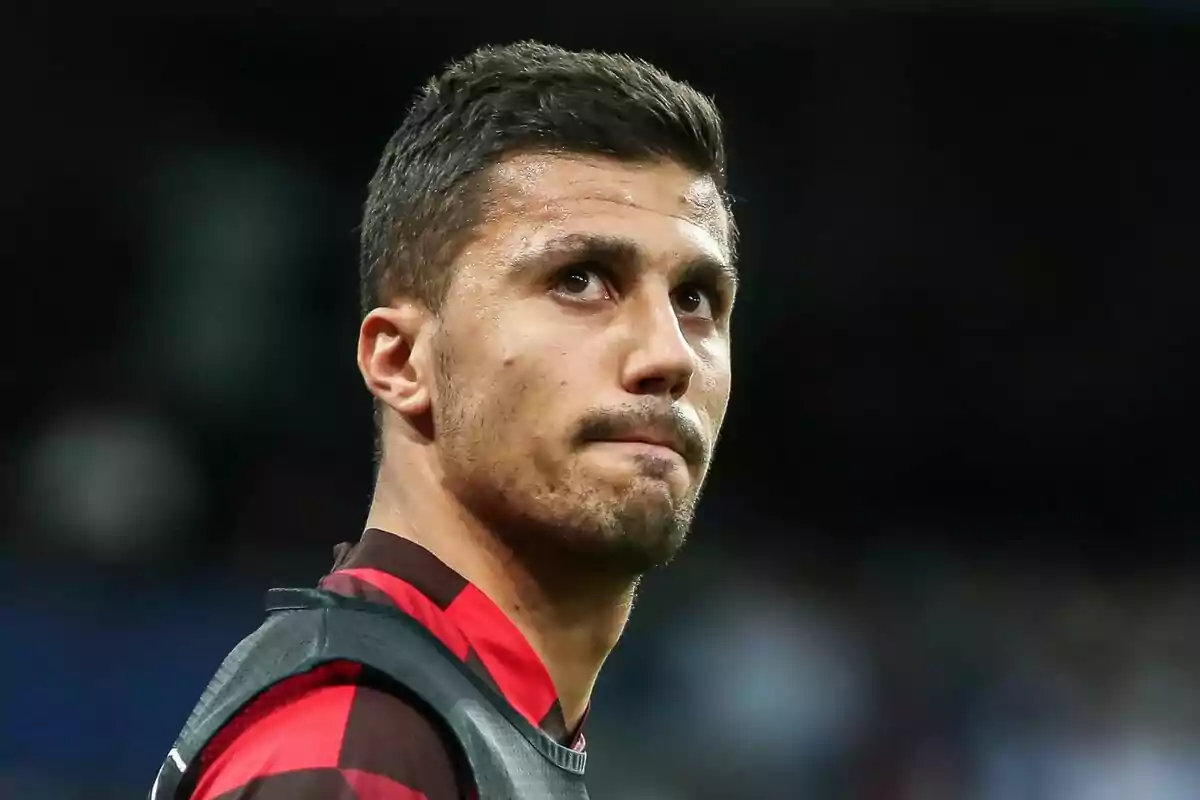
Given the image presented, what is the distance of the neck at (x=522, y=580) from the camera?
0.95 metres

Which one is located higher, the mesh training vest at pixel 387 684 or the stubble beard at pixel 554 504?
the stubble beard at pixel 554 504

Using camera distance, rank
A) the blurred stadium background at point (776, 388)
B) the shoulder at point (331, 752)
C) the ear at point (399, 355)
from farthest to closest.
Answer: the blurred stadium background at point (776, 388)
the ear at point (399, 355)
the shoulder at point (331, 752)

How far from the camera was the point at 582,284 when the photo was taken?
95cm

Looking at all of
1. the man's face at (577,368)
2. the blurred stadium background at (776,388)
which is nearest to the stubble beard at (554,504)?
the man's face at (577,368)

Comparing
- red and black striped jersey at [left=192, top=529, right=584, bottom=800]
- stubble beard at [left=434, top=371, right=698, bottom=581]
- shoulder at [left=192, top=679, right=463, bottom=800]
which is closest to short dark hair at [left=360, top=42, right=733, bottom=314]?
stubble beard at [left=434, top=371, right=698, bottom=581]

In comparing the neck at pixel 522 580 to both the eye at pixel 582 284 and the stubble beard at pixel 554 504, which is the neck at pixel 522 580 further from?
the eye at pixel 582 284

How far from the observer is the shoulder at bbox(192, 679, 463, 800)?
713 millimetres

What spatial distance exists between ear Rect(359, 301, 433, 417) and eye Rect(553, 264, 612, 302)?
0.36ft

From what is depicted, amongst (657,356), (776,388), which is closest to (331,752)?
(657,356)

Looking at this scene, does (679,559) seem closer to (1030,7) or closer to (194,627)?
(194,627)

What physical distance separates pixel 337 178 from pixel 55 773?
3.77 ft

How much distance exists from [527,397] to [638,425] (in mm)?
79

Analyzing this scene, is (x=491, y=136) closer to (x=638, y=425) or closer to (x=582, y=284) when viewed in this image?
(x=582, y=284)

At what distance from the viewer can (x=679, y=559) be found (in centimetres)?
264
